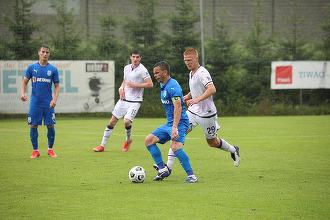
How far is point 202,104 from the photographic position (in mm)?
13062

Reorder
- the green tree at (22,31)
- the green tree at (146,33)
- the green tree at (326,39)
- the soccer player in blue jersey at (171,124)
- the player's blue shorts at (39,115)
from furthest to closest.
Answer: the green tree at (326,39) < the green tree at (146,33) < the green tree at (22,31) < the player's blue shorts at (39,115) < the soccer player in blue jersey at (171,124)

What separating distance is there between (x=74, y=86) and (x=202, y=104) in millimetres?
16063

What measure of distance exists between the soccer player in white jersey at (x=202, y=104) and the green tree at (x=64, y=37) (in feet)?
57.3

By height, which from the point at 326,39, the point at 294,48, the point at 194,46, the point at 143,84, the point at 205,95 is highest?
the point at 326,39

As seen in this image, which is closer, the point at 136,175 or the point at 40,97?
the point at 136,175

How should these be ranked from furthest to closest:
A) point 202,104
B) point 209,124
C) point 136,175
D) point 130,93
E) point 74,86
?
point 74,86, point 130,93, point 202,104, point 209,124, point 136,175

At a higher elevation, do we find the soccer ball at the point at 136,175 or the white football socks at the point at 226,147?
the white football socks at the point at 226,147

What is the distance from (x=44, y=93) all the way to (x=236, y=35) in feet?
68.7

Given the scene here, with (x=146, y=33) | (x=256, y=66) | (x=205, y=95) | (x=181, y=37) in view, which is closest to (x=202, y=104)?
(x=205, y=95)

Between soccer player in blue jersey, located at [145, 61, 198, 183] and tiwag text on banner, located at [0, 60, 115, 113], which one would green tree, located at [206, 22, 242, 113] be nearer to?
tiwag text on banner, located at [0, 60, 115, 113]

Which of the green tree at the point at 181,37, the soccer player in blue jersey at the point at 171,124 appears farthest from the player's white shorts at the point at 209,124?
the green tree at the point at 181,37

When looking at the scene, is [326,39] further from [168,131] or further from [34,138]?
[168,131]

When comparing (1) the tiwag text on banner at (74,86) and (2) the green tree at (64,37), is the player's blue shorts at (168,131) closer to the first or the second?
(1) the tiwag text on banner at (74,86)

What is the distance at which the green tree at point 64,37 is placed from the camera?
98.6 feet
